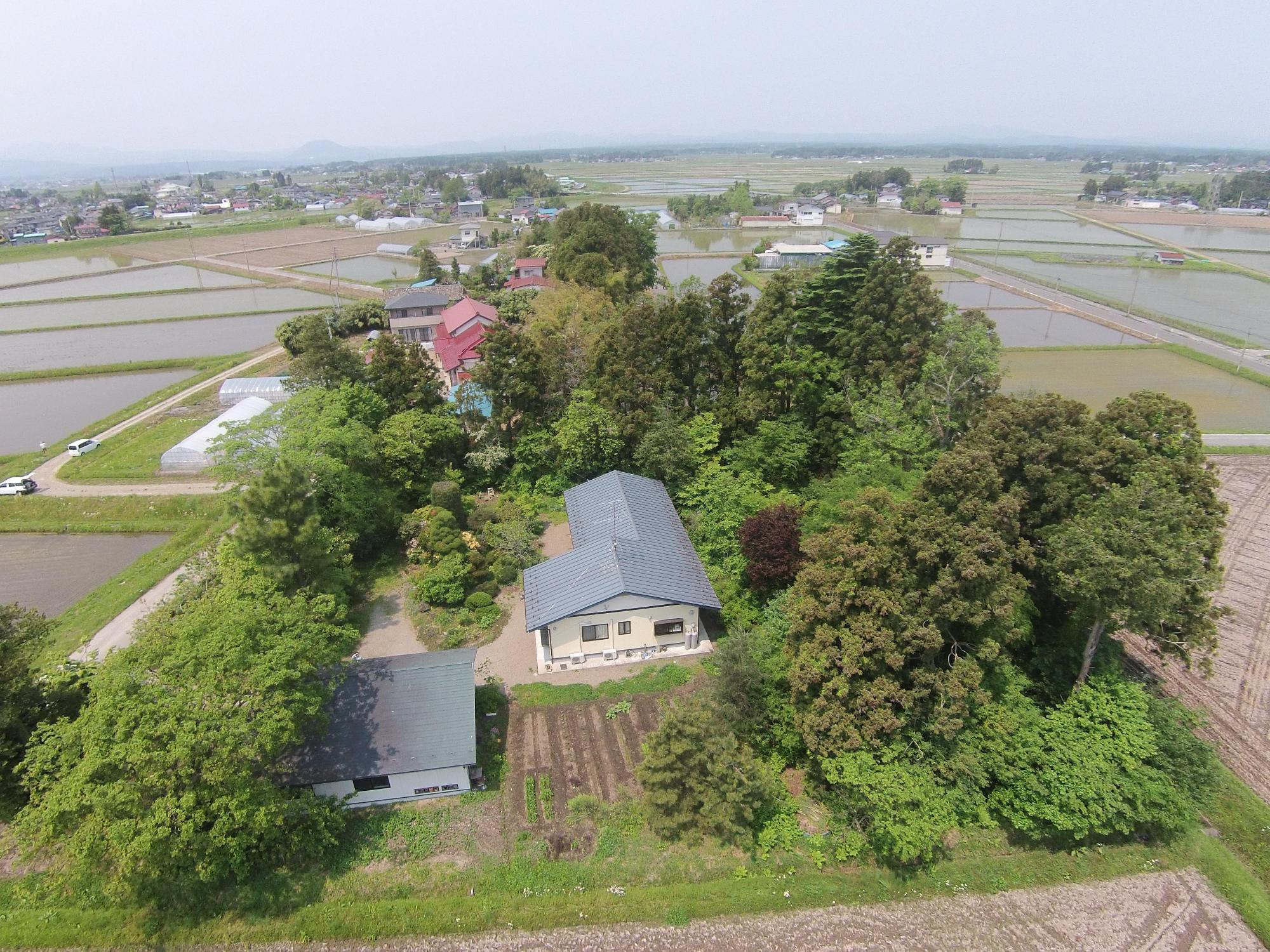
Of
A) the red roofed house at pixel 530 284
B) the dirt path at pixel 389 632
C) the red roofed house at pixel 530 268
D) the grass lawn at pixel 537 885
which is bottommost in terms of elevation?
the grass lawn at pixel 537 885

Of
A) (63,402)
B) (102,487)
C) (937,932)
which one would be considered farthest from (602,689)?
(63,402)

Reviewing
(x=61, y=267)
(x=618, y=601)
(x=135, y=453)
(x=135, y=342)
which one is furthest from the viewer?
(x=61, y=267)

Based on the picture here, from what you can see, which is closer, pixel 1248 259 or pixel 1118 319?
pixel 1118 319

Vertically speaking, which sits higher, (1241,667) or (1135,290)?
(1135,290)

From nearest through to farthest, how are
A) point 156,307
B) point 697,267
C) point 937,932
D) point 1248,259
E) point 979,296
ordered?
point 937,932, point 979,296, point 156,307, point 1248,259, point 697,267

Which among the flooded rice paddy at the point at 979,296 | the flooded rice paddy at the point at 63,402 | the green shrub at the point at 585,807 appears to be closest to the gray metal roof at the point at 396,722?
the green shrub at the point at 585,807

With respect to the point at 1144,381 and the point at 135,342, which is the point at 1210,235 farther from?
the point at 135,342

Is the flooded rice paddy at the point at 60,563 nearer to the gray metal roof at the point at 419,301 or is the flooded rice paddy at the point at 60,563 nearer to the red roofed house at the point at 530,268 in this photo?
the gray metal roof at the point at 419,301
